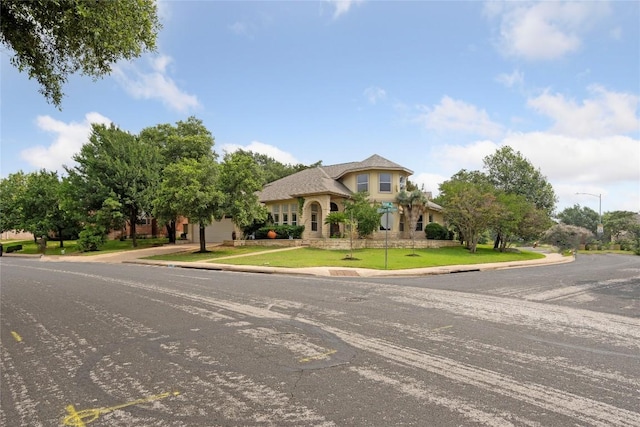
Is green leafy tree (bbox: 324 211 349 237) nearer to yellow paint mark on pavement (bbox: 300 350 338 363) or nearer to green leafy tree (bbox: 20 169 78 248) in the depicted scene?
yellow paint mark on pavement (bbox: 300 350 338 363)

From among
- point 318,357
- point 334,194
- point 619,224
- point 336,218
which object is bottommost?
point 318,357

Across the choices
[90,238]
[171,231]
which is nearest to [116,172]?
[90,238]

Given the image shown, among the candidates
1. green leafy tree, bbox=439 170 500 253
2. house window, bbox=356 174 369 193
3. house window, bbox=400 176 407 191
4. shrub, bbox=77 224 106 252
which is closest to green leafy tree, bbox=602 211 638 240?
green leafy tree, bbox=439 170 500 253

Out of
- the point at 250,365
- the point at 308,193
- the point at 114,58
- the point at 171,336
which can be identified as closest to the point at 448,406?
the point at 250,365

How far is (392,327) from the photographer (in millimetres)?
6762

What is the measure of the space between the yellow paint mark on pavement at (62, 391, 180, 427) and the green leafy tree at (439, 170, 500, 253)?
30702 millimetres

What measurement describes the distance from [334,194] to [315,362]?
2773 cm

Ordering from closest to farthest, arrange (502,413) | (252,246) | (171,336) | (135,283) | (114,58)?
(502,413), (171,336), (114,58), (135,283), (252,246)

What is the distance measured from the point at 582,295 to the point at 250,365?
1071 centimetres

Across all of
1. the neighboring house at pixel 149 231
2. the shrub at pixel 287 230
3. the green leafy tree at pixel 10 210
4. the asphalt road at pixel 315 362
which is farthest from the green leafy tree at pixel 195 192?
the green leafy tree at pixel 10 210

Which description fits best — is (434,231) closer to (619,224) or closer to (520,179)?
(520,179)

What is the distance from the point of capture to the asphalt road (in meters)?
3.49

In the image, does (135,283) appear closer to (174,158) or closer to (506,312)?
(506,312)

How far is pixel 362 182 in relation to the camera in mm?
34688
